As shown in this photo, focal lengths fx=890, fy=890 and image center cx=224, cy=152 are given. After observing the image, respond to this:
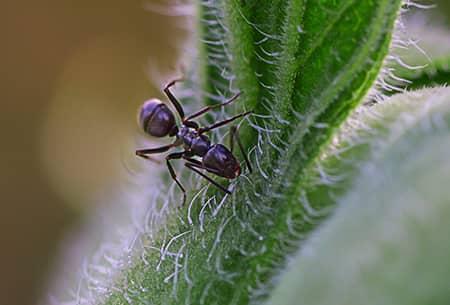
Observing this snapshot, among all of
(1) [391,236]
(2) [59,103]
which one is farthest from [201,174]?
(2) [59,103]

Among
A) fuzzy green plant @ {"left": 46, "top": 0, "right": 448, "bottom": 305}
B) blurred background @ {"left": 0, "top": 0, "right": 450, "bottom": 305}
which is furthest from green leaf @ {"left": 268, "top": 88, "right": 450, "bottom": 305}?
blurred background @ {"left": 0, "top": 0, "right": 450, "bottom": 305}

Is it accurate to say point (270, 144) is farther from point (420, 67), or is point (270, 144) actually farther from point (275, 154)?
point (420, 67)

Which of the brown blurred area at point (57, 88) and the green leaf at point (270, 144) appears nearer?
the green leaf at point (270, 144)

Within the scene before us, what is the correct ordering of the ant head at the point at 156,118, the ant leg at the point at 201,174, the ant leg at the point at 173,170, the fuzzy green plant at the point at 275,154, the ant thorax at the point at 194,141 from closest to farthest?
the fuzzy green plant at the point at 275,154, the ant leg at the point at 201,174, the ant leg at the point at 173,170, the ant thorax at the point at 194,141, the ant head at the point at 156,118

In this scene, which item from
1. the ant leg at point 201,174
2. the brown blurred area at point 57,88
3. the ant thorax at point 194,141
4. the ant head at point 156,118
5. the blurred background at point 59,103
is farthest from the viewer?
the brown blurred area at point 57,88

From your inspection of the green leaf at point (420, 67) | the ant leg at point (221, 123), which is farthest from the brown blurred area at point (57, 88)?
the green leaf at point (420, 67)

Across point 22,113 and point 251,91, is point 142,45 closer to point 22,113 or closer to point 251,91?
point 22,113

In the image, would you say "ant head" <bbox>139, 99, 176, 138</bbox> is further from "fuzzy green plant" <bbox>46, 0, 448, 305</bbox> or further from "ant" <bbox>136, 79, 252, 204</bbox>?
"fuzzy green plant" <bbox>46, 0, 448, 305</bbox>

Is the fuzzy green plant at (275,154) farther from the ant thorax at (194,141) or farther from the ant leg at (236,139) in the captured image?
the ant thorax at (194,141)
